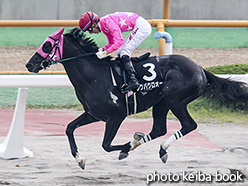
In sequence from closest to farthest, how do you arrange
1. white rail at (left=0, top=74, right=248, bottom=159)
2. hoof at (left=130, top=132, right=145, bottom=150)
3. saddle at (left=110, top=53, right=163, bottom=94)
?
1. saddle at (left=110, top=53, right=163, bottom=94)
2. hoof at (left=130, top=132, right=145, bottom=150)
3. white rail at (left=0, top=74, right=248, bottom=159)

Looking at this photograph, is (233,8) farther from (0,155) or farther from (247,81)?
(0,155)

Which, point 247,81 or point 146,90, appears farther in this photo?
point 247,81

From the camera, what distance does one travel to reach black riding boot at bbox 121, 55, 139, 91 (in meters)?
5.61

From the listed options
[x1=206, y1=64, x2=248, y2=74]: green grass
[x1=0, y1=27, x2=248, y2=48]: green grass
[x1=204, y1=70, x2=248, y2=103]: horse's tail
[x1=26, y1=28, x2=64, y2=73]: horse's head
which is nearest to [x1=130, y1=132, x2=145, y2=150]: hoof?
[x1=204, y1=70, x2=248, y2=103]: horse's tail

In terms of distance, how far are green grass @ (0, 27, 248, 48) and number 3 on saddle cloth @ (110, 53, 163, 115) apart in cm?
444

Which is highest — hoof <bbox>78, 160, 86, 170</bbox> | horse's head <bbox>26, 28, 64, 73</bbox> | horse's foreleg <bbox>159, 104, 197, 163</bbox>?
horse's head <bbox>26, 28, 64, 73</bbox>

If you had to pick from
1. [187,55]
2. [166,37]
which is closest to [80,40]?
[166,37]

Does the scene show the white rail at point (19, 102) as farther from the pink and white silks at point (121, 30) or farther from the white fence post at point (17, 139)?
the pink and white silks at point (121, 30)

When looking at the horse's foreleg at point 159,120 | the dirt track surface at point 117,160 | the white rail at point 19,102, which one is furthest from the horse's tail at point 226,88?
the dirt track surface at point 117,160

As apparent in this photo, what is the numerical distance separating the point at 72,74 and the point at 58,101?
467 centimetres

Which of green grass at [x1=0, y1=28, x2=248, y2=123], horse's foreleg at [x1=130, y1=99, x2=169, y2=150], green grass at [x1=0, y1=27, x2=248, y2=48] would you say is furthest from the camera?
green grass at [x1=0, y1=27, x2=248, y2=48]

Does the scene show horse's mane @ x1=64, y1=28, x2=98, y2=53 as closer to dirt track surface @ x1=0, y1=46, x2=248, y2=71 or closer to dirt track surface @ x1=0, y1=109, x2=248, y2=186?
dirt track surface @ x1=0, y1=109, x2=248, y2=186

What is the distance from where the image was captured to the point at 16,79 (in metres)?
6.58

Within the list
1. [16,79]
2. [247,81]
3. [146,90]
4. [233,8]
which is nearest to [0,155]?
[16,79]
